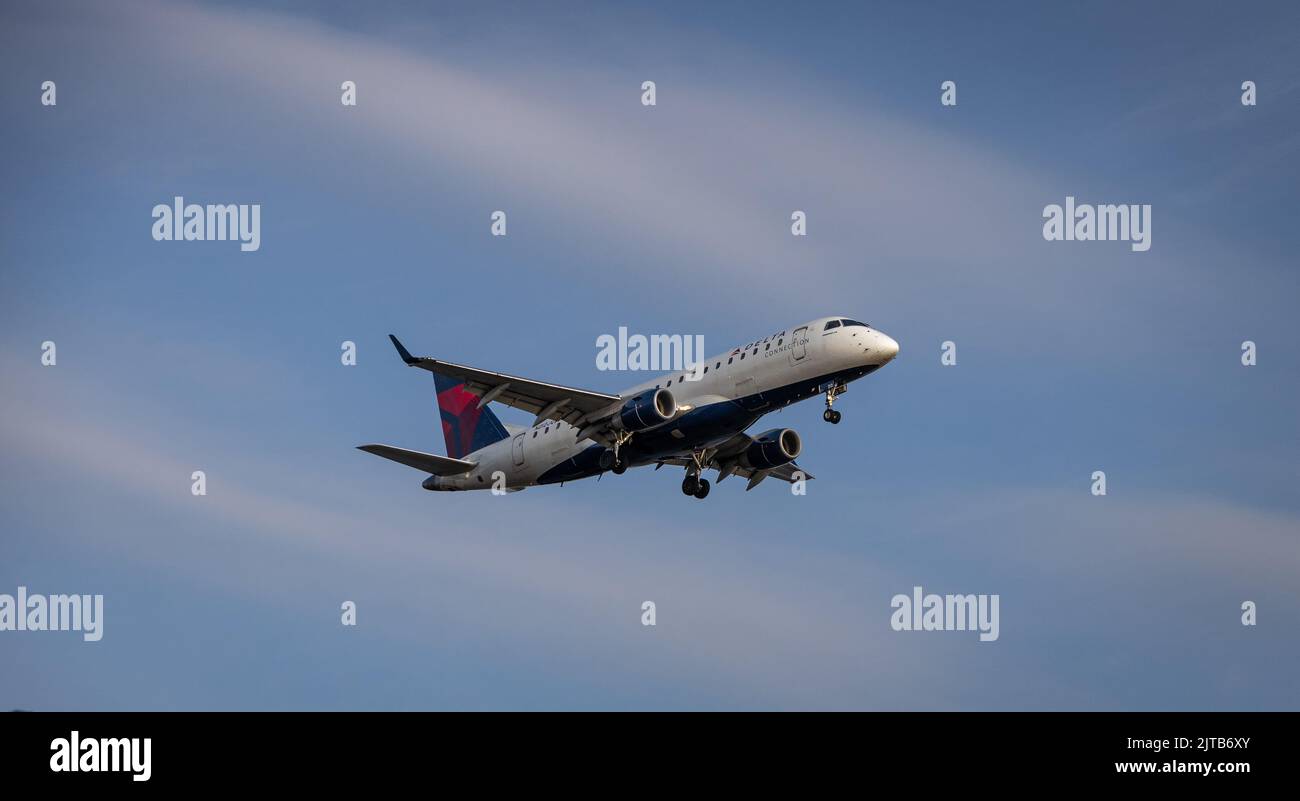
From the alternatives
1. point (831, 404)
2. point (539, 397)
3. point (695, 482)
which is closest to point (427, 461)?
point (539, 397)

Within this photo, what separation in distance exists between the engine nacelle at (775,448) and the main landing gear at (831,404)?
971cm

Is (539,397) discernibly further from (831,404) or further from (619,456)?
(831,404)

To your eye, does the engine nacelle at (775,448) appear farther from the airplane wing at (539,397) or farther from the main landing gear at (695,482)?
the airplane wing at (539,397)

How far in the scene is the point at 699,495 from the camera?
7212 cm

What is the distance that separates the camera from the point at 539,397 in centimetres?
6488

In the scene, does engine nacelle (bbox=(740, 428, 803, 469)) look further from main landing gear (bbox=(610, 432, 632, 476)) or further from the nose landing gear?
main landing gear (bbox=(610, 432, 632, 476))

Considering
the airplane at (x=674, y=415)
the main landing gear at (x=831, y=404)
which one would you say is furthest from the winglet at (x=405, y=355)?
the main landing gear at (x=831, y=404)

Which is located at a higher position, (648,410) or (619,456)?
(648,410)

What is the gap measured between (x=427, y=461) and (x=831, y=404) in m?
19.7

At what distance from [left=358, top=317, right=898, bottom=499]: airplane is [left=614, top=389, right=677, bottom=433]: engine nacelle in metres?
0.05

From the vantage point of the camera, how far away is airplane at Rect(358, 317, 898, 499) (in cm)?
6091

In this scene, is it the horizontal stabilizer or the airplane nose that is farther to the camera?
the horizontal stabilizer

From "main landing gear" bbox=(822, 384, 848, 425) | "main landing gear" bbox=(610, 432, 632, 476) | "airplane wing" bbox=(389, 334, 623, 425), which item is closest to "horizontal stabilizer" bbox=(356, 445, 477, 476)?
"airplane wing" bbox=(389, 334, 623, 425)
